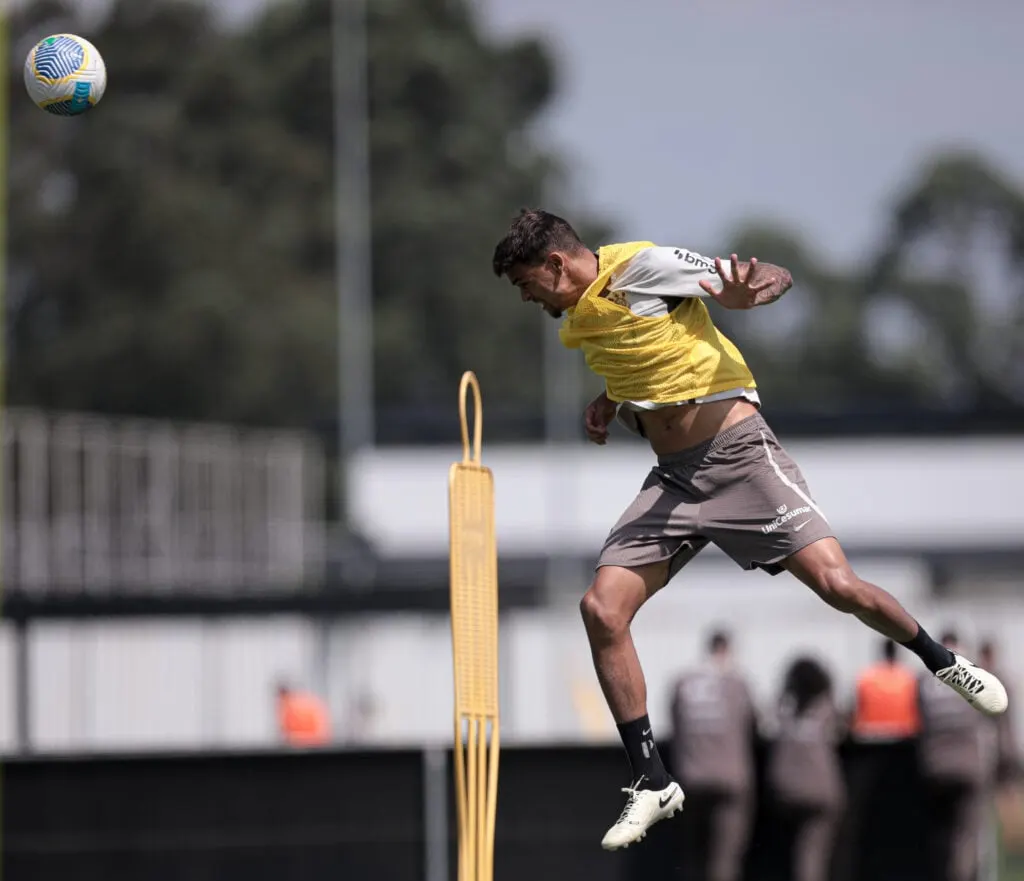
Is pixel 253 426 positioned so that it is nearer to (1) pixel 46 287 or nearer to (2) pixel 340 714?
(1) pixel 46 287

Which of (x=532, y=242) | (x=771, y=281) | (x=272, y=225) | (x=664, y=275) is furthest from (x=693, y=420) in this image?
(x=272, y=225)

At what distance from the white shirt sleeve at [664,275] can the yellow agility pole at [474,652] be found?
811mm

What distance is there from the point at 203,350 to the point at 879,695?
132 feet

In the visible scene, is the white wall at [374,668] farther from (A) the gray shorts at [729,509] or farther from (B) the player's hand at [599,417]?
(A) the gray shorts at [729,509]

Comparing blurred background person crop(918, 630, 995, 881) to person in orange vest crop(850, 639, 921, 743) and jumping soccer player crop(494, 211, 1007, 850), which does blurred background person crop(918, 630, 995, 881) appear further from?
jumping soccer player crop(494, 211, 1007, 850)

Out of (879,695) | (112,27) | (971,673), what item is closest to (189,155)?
(112,27)

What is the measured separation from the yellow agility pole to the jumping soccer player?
0.46 m

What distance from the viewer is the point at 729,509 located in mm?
7375

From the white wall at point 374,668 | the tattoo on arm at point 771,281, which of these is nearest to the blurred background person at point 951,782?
the tattoo on arm at point 771,281

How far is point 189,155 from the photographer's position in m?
54.8

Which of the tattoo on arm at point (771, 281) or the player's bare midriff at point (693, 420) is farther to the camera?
the player's bare midriff at point (693, 420)

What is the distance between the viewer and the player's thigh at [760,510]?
23.9 ft

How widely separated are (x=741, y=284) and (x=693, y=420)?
76 cm

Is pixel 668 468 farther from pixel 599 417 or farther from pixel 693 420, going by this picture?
pixel 599 417
